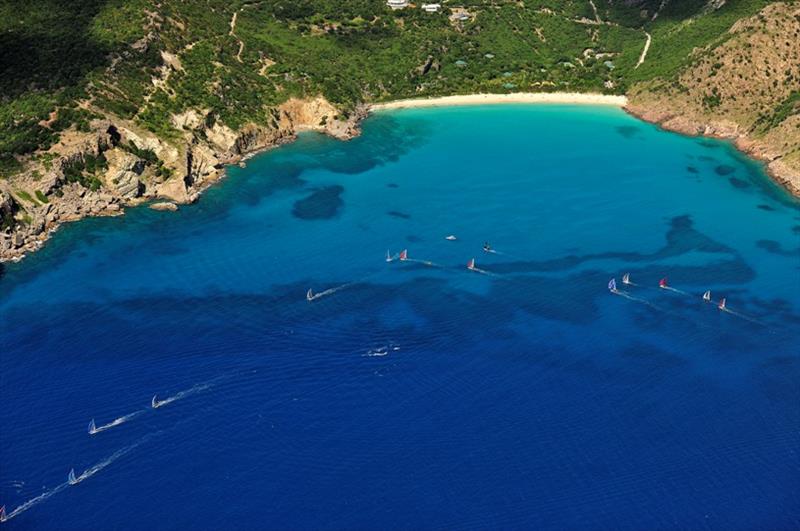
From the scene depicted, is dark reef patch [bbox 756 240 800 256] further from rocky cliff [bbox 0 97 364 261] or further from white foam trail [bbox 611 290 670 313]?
rocky cliff [bbox 0 97 364 261]

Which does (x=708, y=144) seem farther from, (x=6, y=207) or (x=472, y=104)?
(x=6, y=207)

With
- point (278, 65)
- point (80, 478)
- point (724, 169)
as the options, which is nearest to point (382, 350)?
point (80, 478)

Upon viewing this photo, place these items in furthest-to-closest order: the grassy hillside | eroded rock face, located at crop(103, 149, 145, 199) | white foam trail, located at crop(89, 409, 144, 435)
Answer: the grassy hillside → eroded rock face, located at crop(103, 149, 145, 199) → white foam trail, located at crop(89, 409, 144, 435)

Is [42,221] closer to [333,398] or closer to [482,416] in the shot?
[333,398]

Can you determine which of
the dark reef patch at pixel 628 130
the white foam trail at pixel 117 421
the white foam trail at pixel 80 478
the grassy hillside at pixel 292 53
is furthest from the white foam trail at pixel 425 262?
the dark reef patch at pixel 628 130

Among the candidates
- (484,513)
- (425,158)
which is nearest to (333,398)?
(484,513)

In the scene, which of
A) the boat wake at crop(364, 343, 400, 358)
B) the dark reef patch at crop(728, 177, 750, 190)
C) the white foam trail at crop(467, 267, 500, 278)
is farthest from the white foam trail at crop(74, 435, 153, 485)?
the dark reef patch at crop(728, 177, 750, 190)
